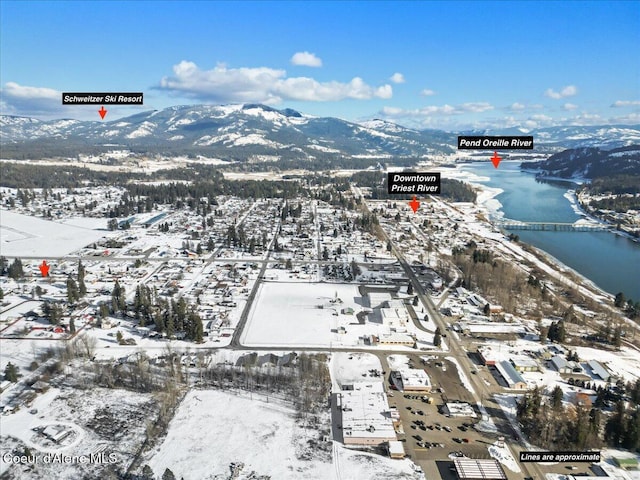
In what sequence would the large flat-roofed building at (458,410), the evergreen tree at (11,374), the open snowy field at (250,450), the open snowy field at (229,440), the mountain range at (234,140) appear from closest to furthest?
the open snowy field at (250,450)
the open snowy field at (229,440)
the large flat-roofed building at (458,410)
the evergreen tree at (11,374)
the mountain range at (234,140)

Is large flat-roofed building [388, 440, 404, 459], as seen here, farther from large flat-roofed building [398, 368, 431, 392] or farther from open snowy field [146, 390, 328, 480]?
large flat-roofed building [398, 368, 431, 392]

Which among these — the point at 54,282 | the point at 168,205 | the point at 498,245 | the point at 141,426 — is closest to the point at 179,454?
the point at 141,426

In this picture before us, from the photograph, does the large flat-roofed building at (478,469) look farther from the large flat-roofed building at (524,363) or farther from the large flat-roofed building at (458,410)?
the large flat-roofed building at (524,363)

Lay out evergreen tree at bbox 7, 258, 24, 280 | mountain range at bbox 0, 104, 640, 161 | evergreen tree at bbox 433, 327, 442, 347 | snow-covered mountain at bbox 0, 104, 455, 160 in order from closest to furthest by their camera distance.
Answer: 1. evergreen tree at bbox 433, 327, 442, 347
2. evergreen tree at bbox 7, 258, 24, 280
3. mountain range at bbox 0, 104, 640, 161
4. snow-covered mountain at bbox 0, 104, 455, 160

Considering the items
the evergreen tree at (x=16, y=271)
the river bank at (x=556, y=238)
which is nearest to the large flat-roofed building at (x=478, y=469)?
the river bank at (x=556, y=238)

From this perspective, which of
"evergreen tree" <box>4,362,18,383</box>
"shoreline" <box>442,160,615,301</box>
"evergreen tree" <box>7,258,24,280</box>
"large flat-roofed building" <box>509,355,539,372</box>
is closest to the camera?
"evergreen tree" <box>4,362,18,383</box>

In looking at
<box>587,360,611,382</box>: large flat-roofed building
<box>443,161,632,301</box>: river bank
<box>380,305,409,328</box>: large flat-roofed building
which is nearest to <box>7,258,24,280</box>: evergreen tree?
<box>380,305,409,328</box>: large flat-roofed building
